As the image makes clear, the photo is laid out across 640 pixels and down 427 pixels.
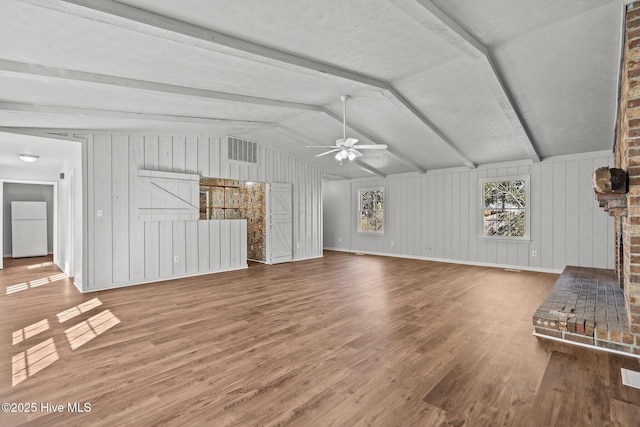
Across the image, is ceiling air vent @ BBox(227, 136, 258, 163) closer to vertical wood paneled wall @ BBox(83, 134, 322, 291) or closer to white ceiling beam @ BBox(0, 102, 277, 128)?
vertical wood paneled wall @ BBox(83, 134, 322, 291)

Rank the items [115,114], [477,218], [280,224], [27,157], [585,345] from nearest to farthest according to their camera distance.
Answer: [585,345] → [115,114] → [27,157] → [477,218] → [280,224]

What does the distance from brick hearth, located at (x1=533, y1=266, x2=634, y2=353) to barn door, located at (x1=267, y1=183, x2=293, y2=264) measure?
588cm

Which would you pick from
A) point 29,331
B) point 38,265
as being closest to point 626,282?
point 29,331

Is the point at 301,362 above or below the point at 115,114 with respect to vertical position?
below

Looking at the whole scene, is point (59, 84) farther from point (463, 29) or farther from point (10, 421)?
point (463, 29)

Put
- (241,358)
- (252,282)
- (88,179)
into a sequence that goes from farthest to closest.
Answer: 1. (252,282)
2. (88,179)
3. (241,358)

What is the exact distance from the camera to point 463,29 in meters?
3.19

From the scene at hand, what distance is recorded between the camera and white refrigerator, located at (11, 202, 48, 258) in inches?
343

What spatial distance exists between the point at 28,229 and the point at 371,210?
10.2 m

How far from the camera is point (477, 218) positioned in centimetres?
768

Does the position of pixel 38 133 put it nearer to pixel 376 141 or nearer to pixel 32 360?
pixel 32 360

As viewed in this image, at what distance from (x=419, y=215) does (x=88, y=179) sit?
25.3ft

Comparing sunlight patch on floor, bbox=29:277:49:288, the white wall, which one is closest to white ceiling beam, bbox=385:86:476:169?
the white wall

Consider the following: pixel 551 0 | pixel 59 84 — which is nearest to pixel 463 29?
pixel 551 0
